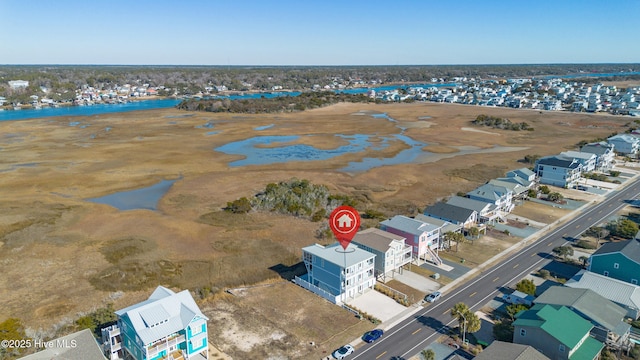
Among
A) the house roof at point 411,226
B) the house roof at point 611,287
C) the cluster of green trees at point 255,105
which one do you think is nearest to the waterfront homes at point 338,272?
the house roof at point 411,226

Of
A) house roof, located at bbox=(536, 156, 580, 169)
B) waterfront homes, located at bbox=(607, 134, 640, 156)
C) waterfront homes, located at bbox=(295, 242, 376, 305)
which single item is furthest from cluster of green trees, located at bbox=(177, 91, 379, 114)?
waterfront homes, located at bbox=(295, 242, 376, 305)

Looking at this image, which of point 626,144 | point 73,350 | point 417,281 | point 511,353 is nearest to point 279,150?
point 417,281

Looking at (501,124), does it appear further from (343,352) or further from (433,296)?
(343,352)

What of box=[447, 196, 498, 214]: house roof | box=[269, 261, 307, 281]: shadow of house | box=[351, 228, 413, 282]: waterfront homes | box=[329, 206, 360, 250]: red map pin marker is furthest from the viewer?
box=[447, 196, 498, 214]: house roof

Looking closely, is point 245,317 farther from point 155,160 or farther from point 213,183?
point 155,160

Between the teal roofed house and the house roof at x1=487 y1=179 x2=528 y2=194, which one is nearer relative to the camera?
the teal roofed house

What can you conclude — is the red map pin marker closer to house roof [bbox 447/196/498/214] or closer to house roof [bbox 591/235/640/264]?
house roof [bbox 447/196/498/214]

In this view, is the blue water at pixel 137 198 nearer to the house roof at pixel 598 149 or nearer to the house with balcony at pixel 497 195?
the house with balcony at pixel 497 195

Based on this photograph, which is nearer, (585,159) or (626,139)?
(585,159)
